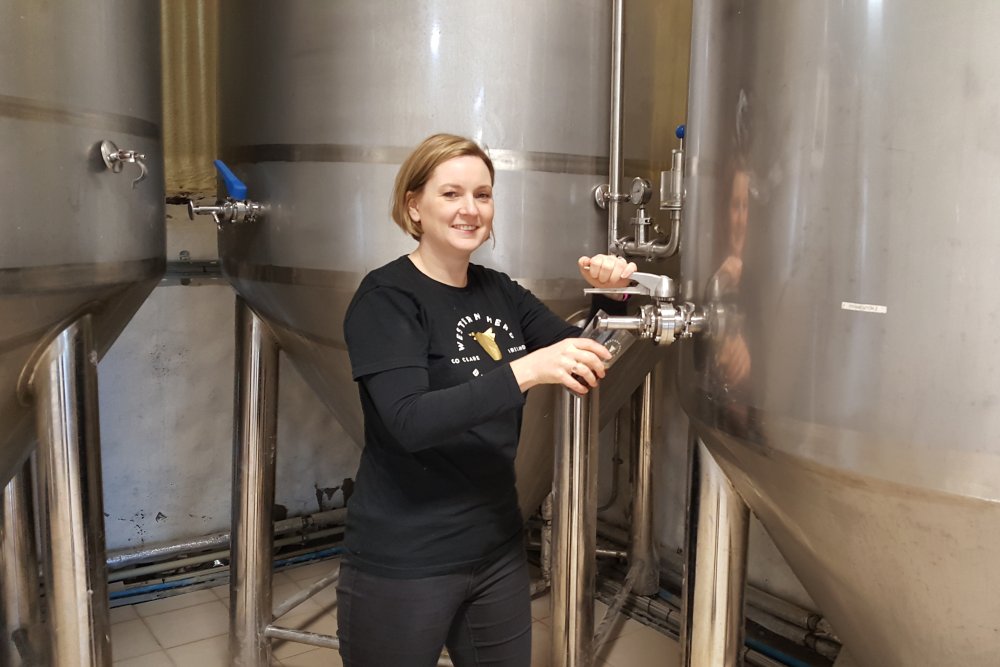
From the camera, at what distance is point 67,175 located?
52.9 inches

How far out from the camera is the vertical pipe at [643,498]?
223 centimetres

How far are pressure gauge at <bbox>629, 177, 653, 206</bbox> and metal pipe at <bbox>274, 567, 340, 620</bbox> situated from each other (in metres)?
1.12

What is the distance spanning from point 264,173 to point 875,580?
1.31m

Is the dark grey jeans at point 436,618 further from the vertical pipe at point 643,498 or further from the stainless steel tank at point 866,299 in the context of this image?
the vertical pipe at point 643,498

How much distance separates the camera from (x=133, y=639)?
6.87 feet

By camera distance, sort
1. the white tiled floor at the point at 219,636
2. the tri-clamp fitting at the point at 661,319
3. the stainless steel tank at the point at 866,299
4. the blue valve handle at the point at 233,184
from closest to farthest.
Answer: the stainless steel tank at the point at 866,299
the tri-clamp fitting at the point at 661,319
the blue valve handle at the point at 233,184
the white tiled floor at the point at 219,636

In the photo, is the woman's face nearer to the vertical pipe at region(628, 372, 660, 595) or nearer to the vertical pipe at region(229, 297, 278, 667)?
the vertical pipe at region(229, 297, 278, 667)

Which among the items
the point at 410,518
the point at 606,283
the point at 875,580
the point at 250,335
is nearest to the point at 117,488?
the point at 250,335

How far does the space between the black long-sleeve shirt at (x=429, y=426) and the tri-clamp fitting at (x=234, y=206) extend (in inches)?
27.4

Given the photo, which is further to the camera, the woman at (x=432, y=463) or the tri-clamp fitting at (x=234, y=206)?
the tri-clamp fitting at (x=234, y=206)

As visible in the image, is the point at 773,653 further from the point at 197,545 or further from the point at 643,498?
the point at 197,545

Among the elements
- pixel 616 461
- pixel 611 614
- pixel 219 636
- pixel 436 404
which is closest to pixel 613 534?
pixel 616 461

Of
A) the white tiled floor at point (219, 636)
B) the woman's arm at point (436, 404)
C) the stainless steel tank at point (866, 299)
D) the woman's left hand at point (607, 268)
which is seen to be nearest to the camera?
the stainless steel tank at point (866, 299)

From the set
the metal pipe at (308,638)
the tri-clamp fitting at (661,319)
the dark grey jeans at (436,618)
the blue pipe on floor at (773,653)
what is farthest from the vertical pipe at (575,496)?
the blue pipe on floor at (773,653)
